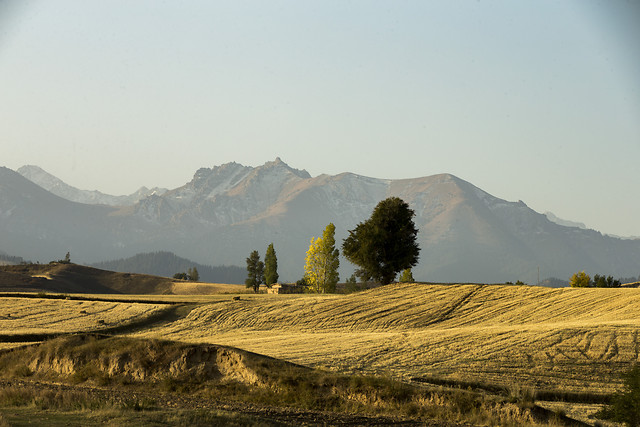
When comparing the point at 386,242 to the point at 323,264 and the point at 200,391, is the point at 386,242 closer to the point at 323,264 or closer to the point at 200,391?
the point at 323,264

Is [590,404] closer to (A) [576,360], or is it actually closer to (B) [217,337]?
(A) [576,360]

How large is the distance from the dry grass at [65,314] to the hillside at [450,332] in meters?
5.19

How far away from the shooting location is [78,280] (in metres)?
148

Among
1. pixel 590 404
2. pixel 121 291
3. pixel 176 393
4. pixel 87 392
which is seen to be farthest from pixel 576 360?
pixel 121 291

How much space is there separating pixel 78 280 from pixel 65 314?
8961 cm

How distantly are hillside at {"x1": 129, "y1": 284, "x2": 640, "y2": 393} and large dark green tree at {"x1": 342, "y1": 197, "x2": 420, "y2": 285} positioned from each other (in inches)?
266

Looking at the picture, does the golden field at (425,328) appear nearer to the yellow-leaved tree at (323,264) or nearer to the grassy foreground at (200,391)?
the grassy foreground at (200,391)

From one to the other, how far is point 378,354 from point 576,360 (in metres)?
10.8

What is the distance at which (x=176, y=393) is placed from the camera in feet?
92.2

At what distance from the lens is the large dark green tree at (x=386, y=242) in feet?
266

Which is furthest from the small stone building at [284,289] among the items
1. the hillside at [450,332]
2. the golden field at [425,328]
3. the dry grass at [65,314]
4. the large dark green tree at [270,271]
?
the dry grass at [65,314]

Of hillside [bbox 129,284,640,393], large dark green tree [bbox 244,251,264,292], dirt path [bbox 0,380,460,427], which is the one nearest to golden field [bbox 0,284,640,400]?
hillside [bbox 129,284,640,393]

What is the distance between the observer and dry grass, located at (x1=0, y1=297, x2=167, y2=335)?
5438cm

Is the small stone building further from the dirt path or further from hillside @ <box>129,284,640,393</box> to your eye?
the dirt path
